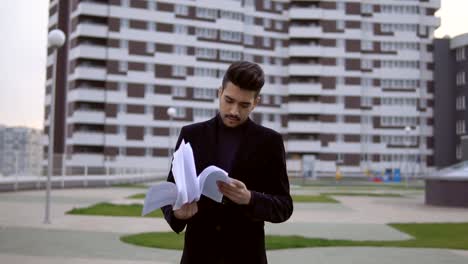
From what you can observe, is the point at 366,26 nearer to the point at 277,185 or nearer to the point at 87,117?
the point at 87,117

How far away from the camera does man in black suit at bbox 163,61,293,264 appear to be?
328 centimetres

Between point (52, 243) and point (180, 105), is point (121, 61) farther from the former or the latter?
point (52, 243)

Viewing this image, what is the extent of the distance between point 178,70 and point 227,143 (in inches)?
2868

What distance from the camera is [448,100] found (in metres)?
82.8

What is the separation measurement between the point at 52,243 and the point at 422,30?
80337 millimetres

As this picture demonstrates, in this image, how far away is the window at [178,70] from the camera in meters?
75.4

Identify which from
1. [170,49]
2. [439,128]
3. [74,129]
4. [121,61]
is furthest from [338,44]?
[74,129]

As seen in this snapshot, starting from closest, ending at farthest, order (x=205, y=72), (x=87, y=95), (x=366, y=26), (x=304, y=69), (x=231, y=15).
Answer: (x=87, y=95), (x=205, y=72), (x=231, y=15), (x=304, y=69), (x=366, y=26)

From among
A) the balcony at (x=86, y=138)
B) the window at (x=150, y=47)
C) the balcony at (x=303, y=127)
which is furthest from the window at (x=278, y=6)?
the balcony at (x=86, y=138)

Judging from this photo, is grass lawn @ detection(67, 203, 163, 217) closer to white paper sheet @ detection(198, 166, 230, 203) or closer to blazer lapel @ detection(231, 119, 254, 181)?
blazer lapel @ detection(231, 119, 254, 181)

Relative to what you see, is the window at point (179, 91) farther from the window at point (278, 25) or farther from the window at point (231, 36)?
the window at point (278, 25)

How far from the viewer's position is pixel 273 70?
82688 millimetres

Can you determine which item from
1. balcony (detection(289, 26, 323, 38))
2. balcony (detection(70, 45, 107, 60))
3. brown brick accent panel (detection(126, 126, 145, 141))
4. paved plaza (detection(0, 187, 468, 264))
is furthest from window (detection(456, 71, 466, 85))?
paved plaza (detection(0, 187, 468, 264))

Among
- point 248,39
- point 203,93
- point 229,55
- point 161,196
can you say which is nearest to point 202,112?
point 203,93
